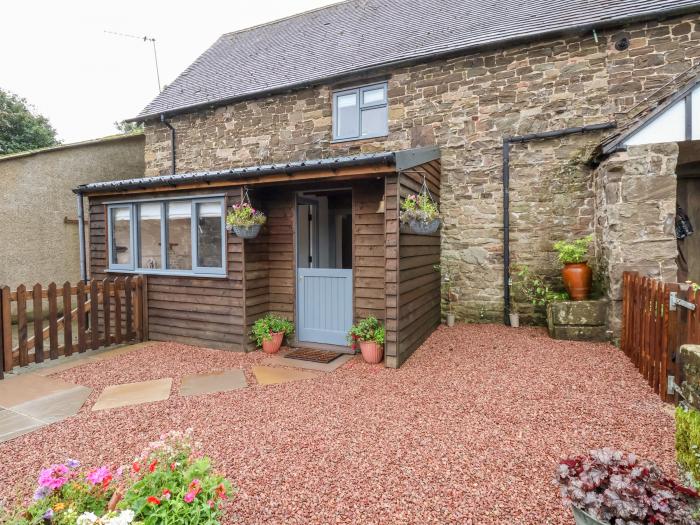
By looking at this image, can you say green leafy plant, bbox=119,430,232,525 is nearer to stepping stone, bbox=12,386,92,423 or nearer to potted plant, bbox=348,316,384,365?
stepping stone, bbox=12,386,92,423

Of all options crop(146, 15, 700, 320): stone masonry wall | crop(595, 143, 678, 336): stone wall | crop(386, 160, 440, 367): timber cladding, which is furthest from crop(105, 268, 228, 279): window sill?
crop(595, 143, 678, 336): stone wall

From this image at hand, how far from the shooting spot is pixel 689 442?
82.8 inches

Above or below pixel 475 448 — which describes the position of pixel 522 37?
above

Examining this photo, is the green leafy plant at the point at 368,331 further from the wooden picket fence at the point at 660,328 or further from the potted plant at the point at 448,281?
the wooden picket fence at the point at 660,328

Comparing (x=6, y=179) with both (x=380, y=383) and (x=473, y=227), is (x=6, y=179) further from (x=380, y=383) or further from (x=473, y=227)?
(x=473, y=227)

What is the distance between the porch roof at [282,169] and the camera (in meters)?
5.02

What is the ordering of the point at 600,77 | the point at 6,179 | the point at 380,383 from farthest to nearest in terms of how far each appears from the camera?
the point at 6,179, the point at 600,77, the point at 380,383

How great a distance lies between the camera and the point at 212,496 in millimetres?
1915

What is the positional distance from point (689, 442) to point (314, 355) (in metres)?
4.67

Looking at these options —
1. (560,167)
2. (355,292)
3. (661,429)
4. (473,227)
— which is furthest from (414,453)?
(560,167)

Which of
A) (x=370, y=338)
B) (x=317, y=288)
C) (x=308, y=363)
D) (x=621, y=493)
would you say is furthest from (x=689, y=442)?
(x=317, y=288)

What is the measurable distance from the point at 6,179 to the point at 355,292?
866cm

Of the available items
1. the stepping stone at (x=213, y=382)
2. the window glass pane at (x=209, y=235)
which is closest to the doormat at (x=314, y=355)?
the stepping stone at (x=213, y=382)

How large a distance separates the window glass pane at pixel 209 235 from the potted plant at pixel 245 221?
607 mm
